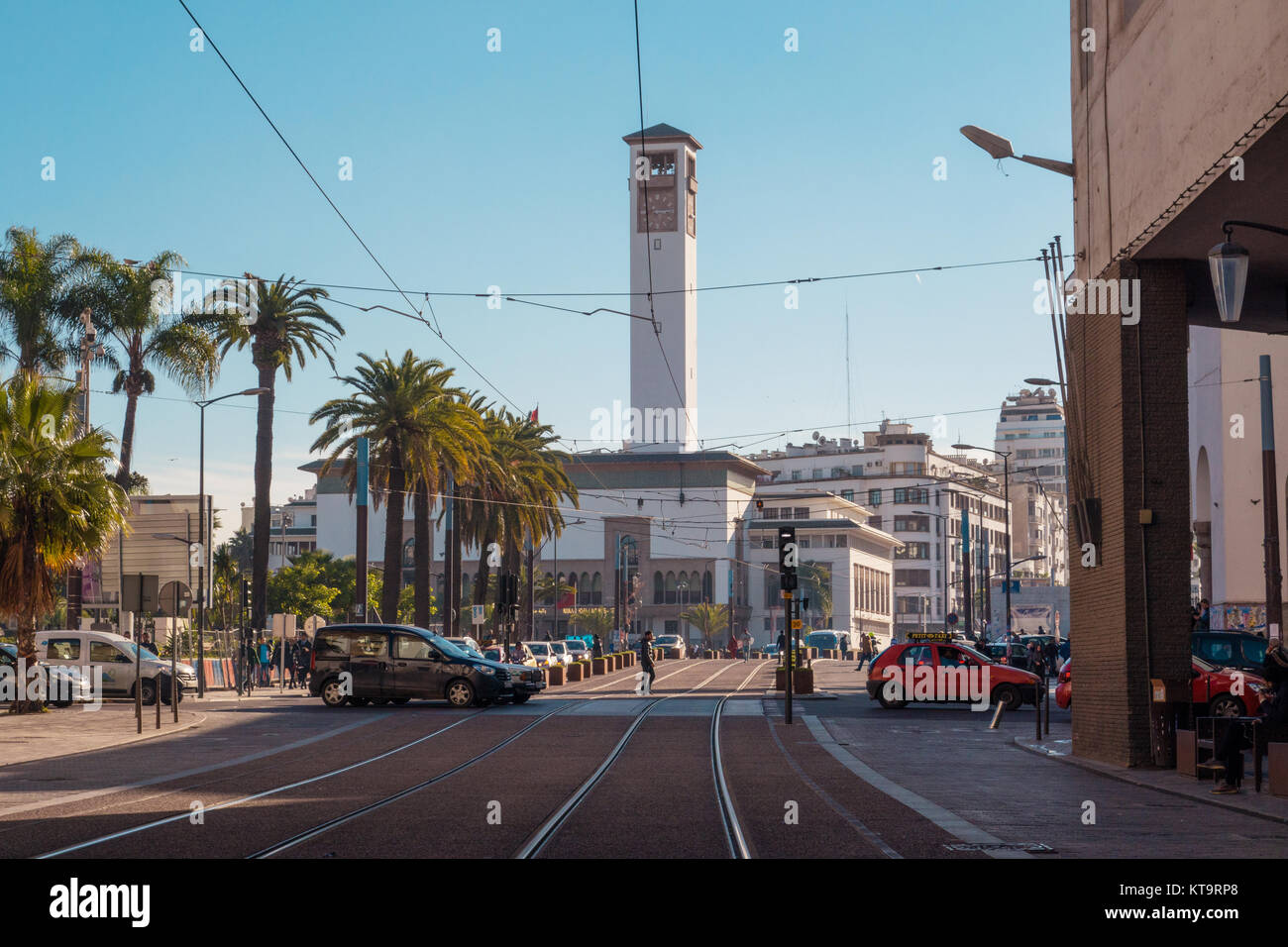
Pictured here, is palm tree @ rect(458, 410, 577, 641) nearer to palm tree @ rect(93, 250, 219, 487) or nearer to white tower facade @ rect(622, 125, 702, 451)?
palm tree @ rect(93, 250, 219, 487)

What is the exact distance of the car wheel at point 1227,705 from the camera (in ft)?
85.3

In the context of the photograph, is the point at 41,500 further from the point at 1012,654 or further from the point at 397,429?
the point at 1012,654

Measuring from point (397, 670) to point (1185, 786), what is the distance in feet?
68.1

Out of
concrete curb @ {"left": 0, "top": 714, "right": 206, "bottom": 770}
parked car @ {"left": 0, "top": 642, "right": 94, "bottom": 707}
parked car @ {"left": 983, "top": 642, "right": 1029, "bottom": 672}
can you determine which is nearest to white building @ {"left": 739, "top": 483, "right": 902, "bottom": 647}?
parked car @ {"left": 983, "top": 642, "right": 1029, "bottom": 672}

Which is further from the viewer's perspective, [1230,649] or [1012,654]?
[1012,654]

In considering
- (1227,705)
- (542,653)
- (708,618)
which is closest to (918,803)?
(1227,705)

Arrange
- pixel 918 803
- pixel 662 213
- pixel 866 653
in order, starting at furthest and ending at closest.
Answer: pixel 662 213, pixel 866 653, pixel 918 803

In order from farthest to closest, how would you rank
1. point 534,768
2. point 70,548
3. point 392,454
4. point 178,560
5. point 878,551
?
1. point 878,551
2. point 178,560
3. point 392,454
4. point 70,548
5. point 534,768

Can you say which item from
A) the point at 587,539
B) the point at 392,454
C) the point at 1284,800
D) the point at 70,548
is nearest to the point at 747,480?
the point at 587,539

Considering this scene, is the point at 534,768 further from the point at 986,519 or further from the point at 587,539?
the point at 986,519

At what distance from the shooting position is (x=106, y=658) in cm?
3547

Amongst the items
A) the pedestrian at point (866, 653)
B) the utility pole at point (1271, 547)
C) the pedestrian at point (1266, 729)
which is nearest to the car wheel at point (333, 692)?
the utility pole at point (1271, 547)

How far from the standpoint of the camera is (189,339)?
5297 centimetres
